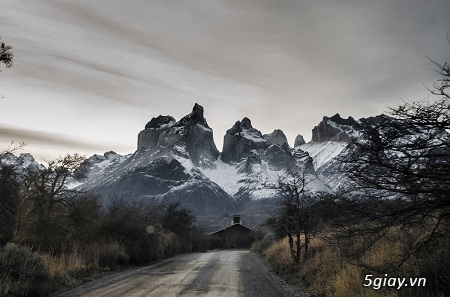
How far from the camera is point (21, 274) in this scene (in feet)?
37.3

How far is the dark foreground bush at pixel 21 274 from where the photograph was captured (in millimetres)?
10227

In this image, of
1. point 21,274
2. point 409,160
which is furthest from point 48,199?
point 409,160

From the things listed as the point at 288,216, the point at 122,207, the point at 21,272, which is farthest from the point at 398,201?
the point at 122,207

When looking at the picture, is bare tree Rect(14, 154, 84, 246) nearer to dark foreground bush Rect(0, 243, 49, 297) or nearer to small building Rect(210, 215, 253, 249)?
dark foreground bush Rect(0, 243, 49, 297)

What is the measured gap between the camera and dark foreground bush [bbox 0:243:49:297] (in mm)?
10227

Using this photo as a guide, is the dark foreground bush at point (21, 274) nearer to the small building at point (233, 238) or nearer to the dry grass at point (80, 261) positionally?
the dry grass at point (80, 261)

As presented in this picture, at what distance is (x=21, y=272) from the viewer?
1149cm

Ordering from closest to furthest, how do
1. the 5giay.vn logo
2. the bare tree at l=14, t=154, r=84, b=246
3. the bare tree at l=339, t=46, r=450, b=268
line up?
the bare tree at l=339, t=46, r=450, b=268
the 5giay.vn logo
the bare tree at l=14, t=154, r=84, b=246

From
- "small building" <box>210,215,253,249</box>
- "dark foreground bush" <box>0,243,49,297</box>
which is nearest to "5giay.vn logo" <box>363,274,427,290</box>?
"dark foreground bush" <box>0,243,49,297</box>

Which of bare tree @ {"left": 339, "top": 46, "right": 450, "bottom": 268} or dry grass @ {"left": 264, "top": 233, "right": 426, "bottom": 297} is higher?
bare tree @ {"left": 339, "top": 46, "right": 450, "bottom": 268}

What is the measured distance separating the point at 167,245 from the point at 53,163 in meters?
18.4

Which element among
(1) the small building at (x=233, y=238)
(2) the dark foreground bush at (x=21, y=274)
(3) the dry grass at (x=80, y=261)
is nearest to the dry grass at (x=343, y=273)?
(2) the dark foreground bush at (x=21, y=274)

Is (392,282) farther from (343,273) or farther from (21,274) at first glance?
(21,274)

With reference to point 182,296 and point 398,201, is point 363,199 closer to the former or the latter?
point 398,201
